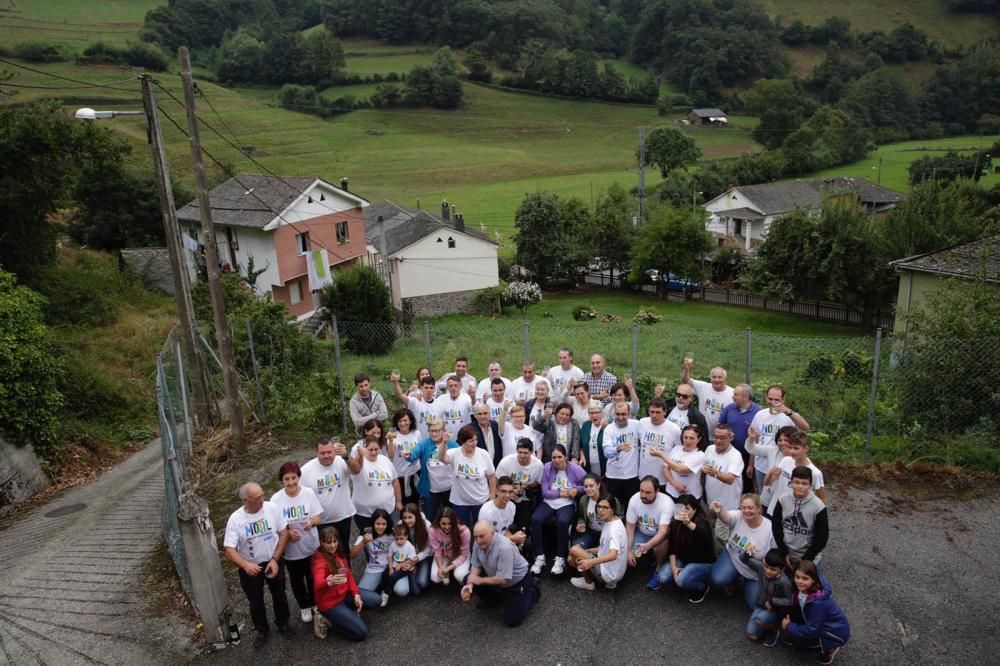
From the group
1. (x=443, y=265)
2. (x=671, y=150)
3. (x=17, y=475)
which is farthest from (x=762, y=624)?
(x=671, y=150)

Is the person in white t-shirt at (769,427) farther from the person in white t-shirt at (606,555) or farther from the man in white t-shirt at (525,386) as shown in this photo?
the man in white t-shirt at (525,386)

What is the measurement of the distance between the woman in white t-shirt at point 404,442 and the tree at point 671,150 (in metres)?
72.5

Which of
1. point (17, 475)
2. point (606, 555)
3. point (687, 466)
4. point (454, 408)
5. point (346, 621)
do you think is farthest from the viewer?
point (17, 475)

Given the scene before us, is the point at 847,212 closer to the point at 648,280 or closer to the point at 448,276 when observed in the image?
the point at 648,280

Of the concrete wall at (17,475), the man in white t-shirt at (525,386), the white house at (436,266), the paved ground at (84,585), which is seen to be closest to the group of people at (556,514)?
the man in white t-shirt at (525,386)

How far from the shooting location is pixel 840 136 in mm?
82938

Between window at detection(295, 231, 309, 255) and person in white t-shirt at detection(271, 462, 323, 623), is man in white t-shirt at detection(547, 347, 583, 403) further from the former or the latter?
window at detection(295, 231, 309, 255)

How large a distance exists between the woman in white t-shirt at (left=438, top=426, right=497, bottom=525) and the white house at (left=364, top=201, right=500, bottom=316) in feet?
107

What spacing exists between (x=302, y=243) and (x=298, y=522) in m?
30.2

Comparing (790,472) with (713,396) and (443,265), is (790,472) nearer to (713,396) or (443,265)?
(713,396)

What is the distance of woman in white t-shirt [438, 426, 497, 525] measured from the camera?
25.3ft

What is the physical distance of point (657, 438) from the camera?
26.1ft

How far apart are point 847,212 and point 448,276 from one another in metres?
21.2

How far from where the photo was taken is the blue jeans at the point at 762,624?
6.39 metres
